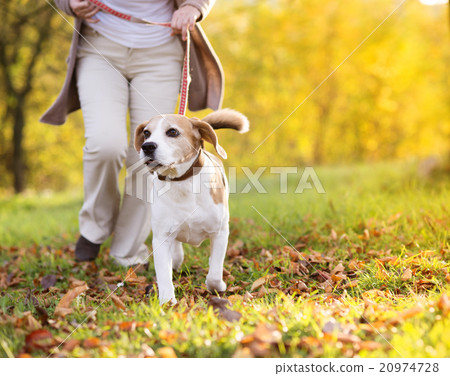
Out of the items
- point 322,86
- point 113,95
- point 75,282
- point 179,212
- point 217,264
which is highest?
point 113,95

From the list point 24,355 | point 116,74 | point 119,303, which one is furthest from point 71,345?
point 116,74

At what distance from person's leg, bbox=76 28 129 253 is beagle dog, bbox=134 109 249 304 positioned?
515mm

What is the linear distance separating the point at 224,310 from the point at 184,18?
2.10 metres

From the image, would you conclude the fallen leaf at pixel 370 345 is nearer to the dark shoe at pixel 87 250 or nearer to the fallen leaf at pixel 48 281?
the fallen leaf at pixel 48 281

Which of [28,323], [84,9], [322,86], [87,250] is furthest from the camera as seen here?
[322,86]

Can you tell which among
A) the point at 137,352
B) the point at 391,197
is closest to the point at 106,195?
the point at 137,352

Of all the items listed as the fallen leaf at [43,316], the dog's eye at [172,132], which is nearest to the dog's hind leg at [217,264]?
the dog's eye at [172,132]

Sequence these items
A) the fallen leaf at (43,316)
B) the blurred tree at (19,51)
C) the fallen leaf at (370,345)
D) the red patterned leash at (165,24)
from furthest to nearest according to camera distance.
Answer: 1. the blurred tree at (19,51)
2. the red patterned leash at (165,24)
3. the fallen leaf at (43,316)
4. the fallen leaf at (370,345)

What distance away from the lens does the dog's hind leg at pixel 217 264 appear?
3090 mm

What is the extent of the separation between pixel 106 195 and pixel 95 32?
49.6 inches

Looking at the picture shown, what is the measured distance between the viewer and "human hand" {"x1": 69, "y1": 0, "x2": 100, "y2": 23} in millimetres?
3436

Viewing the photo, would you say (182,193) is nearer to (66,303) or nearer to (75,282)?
(66,303)

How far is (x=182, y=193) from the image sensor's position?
3.01m

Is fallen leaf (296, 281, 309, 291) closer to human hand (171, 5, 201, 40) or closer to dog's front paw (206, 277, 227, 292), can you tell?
dog's front paw (206, 277, 227, 292)
